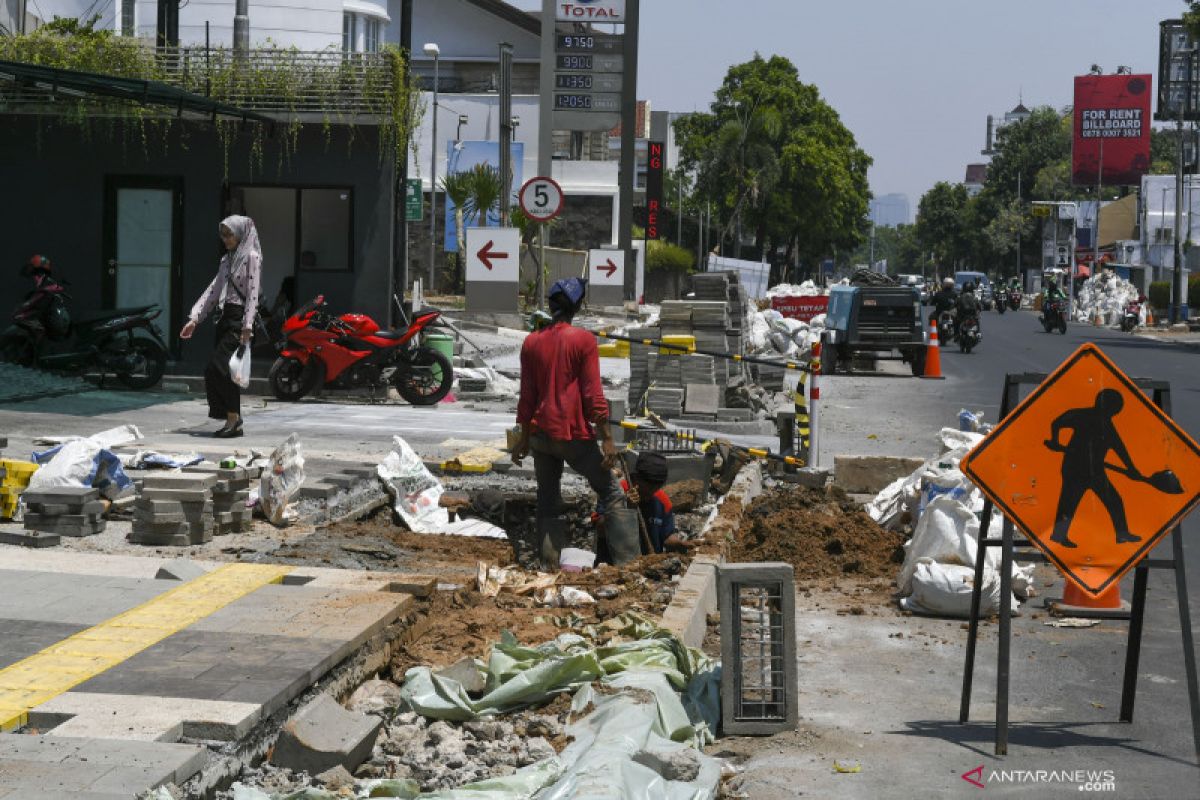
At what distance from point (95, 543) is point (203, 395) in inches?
371

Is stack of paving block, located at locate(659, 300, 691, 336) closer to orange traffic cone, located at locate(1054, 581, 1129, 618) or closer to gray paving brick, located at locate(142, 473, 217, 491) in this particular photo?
gray paving brick, located at locate(142, 473, 217, 491)

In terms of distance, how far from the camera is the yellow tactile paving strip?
5711 millimetres

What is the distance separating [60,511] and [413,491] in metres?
2.69

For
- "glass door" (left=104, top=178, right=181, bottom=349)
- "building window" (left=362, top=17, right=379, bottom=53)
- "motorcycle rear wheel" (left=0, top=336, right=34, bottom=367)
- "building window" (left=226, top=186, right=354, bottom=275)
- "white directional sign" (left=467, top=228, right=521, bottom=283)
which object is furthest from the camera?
"building window" (left=362, top=17, right=379, bottom=53)

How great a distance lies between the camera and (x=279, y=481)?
1051cm

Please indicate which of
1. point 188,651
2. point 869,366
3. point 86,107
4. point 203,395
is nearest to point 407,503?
point 188,651

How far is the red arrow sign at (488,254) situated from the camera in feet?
79.6

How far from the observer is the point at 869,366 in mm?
32844

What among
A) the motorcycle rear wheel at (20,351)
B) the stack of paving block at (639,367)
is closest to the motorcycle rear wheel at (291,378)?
the motorcycle rear wheel at (20,351)

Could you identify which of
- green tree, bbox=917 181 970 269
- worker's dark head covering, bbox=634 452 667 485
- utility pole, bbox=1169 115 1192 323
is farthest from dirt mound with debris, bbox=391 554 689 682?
green tree, bbox=917 181 970 269

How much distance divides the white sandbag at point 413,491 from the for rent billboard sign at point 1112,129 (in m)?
116

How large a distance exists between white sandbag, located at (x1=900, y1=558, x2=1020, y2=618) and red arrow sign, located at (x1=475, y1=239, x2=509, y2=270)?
15859 millimetres

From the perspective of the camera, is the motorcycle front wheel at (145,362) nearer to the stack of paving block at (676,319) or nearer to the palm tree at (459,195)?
the stack of paving block at (676,319)

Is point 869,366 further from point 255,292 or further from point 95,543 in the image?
point 95,543
